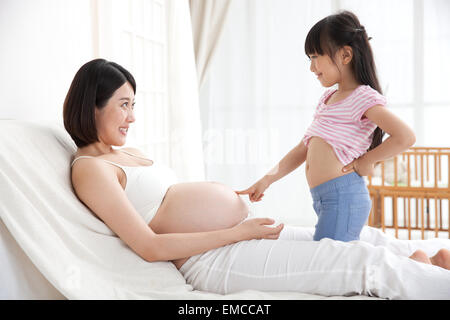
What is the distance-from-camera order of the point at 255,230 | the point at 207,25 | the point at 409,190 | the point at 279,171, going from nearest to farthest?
the point at 255,230 → the point at 279,171 → the point at 409,190 → the point at 207,25

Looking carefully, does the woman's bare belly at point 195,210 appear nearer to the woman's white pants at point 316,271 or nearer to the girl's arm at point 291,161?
the woman's white pants at point 316,271

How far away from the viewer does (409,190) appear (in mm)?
2719

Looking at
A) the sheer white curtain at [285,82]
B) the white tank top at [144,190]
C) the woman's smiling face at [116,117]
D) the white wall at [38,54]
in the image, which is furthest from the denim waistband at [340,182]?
the sheer white curtain at [285,82]

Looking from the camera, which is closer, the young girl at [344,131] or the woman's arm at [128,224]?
the woman's arm at [128,224]

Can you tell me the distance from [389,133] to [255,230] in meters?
0.56

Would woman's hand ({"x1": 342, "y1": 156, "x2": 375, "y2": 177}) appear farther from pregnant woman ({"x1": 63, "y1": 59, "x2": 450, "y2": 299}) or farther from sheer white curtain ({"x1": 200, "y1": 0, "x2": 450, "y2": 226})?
sheer white curtain ({"x1": 200, "y1": 0, "x2": 450, "y2": 226})

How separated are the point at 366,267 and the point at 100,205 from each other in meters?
0.71

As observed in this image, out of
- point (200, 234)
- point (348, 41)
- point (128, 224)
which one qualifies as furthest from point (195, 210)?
point (348, 41)

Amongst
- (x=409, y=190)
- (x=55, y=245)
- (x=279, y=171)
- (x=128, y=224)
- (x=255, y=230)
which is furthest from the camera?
(x=409, y=190)

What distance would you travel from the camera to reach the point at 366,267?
A: 3.28ft

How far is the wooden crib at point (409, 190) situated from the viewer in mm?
2695

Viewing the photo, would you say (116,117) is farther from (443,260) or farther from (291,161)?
(443,260)
